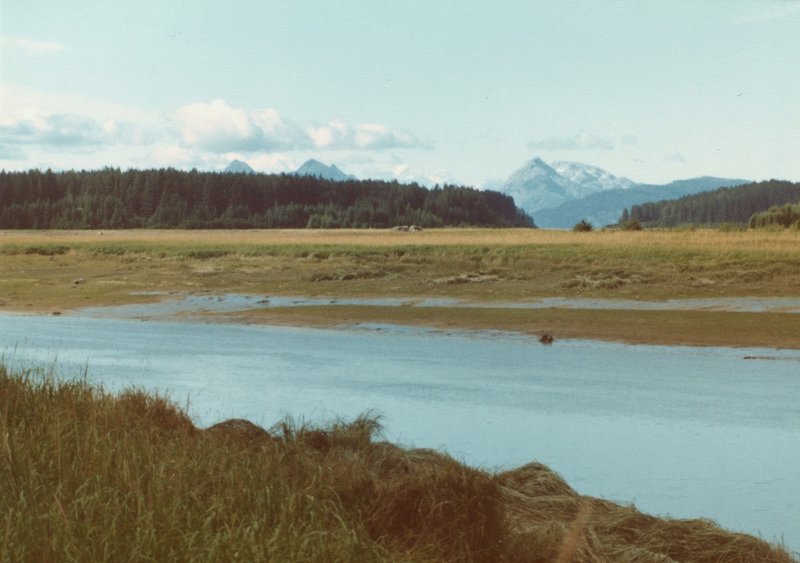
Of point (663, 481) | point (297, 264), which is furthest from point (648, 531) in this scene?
point (297, 264)

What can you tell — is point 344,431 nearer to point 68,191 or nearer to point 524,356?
point 524,356

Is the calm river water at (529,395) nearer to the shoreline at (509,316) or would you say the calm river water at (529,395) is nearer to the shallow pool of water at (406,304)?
the shoreline at (509,316)

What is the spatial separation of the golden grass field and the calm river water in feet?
9.81

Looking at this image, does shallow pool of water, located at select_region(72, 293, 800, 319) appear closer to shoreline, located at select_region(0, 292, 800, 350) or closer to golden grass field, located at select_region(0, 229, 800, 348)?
shoreline, located at select_region(0, 292, 800, 350)

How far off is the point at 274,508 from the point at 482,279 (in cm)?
3810

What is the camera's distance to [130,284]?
49.5 m

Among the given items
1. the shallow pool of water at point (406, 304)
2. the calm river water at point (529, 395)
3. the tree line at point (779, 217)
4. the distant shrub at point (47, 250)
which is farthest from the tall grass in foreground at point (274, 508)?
the tree line at point (779, 217)

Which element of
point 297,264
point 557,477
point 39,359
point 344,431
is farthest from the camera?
point 297,264

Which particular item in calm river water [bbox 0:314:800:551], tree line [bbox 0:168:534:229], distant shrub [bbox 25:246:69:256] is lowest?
calm river water [bbox 0:314:800:551]

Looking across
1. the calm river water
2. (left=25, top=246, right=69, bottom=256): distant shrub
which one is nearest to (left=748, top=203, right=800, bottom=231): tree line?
(left=25, top=246, right=69, bottom=256): distant shrub

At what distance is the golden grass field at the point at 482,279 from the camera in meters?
32.5

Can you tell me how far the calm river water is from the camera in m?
13.3

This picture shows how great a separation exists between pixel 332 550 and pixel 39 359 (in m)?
16.9

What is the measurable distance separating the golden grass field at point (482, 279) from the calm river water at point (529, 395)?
299 centimetres
